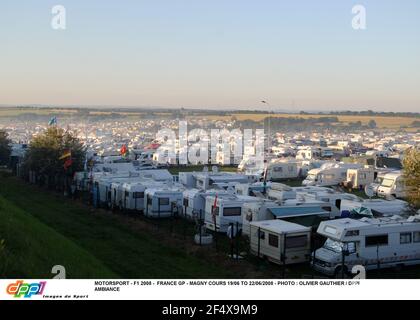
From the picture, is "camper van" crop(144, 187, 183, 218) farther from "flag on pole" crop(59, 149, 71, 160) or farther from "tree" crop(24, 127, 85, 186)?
"tree" crop(24, 127, 85, 186)

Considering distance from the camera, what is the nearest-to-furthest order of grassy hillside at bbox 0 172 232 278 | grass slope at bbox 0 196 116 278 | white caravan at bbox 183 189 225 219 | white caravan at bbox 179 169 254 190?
grass slope at bbox 0 196 116 278
grassy hillside at bbox 0 172 232 278
white caravan at bbox 183 189 225 219
white caravan at bbox 179 169 254 190

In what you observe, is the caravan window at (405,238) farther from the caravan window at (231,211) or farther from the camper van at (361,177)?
the camper van at (361,177)

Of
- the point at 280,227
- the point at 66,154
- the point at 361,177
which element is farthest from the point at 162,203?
the point at 361,177

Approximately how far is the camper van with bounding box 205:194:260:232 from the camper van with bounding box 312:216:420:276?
352cm

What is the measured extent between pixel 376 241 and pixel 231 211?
4459 mm

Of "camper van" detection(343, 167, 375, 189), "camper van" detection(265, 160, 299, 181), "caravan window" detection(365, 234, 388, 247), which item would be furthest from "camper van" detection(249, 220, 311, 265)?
"camper van" detection(265, 160, 299, 181)

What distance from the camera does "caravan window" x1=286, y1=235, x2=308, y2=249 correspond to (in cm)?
945

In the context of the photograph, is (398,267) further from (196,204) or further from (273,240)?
(196,204)

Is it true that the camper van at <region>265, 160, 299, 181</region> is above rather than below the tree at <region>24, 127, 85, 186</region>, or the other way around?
below

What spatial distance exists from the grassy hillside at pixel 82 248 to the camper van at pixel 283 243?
1277 millimetres

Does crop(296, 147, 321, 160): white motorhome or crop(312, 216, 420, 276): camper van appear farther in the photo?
crop(296, 147, 321, 160): white motorhome

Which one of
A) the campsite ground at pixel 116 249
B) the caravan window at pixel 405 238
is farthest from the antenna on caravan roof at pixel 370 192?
the caravan window at pixel 405 238

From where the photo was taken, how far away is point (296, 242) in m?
9.56

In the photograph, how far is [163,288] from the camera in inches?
92.7
